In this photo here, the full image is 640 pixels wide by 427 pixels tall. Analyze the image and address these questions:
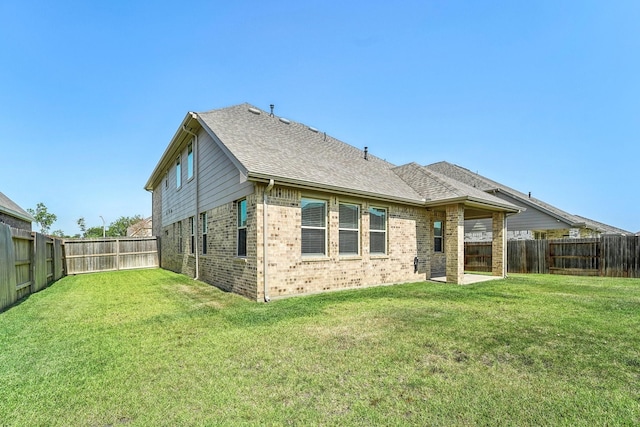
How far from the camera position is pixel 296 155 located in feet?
32.8

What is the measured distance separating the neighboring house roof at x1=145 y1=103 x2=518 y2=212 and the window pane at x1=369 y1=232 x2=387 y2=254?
4.25 ft

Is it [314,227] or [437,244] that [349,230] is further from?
[437,244]

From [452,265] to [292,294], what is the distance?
625 cm

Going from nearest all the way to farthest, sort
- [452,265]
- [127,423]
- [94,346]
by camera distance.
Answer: [127,423] < [94,346] < [452,265]

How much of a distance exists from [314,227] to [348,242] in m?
1.41

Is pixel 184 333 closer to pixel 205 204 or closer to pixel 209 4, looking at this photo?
pixel 205 204

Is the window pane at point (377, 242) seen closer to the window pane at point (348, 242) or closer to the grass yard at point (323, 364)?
→ the window pane at point (348, 242)

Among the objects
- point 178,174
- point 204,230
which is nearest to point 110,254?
point 178,174

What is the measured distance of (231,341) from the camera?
15.2 feet

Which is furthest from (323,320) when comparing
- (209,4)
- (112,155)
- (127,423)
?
(112,155)

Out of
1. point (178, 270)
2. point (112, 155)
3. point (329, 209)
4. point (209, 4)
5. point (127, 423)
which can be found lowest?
point (178, 270)

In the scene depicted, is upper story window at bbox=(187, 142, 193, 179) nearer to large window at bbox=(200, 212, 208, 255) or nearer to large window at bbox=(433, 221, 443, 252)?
large window at bbox=(200, 212, 208, 255)

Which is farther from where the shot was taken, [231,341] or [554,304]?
[554,304]

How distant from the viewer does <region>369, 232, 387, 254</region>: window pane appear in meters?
10.2
